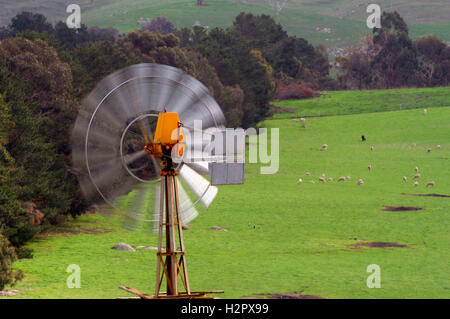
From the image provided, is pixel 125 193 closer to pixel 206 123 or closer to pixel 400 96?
pixel 206 123

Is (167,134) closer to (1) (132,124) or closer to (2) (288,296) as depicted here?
(1) (132,124)

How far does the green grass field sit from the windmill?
871mm

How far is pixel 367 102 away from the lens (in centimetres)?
12388

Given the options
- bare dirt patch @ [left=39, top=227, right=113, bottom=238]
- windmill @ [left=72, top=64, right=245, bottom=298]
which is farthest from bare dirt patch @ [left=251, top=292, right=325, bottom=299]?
bare dirt patch @ [left=39, top=227, right=113, bottom=238]

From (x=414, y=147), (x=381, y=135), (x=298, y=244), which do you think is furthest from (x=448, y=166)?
(x=298, y=244)

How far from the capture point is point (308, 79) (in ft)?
506

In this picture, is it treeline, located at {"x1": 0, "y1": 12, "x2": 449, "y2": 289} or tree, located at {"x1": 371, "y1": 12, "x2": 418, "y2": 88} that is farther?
tree, located at {"x1": 371, "y1": 12, "x2": 418, "y2": 88}

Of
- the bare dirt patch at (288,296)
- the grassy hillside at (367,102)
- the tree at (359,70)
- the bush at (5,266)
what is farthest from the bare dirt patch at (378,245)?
the tree at (359,70)

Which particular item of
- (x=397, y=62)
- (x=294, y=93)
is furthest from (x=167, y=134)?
(x=397, y=62)

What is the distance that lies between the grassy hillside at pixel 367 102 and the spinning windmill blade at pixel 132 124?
310 feet

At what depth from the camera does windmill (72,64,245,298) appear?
20.0 meters

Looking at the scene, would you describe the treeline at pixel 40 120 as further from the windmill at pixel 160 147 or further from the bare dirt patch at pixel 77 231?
the windmill at pixel 160 147

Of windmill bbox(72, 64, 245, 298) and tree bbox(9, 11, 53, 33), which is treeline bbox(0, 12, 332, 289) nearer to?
windmill bbox(72, 64, 245, 298)
